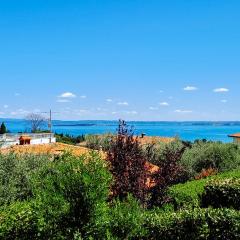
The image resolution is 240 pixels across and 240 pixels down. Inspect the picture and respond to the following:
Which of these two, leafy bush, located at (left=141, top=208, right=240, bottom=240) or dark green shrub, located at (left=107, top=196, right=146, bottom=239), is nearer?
dark green shrub, located at (left=107, top=196, right=146, bottom=239)

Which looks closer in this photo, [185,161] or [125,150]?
[125,150]

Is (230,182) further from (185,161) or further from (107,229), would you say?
(185,161)

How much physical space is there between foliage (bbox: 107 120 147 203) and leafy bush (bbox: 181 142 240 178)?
22.0 meters

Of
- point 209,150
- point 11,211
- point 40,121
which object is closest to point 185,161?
point 209,150

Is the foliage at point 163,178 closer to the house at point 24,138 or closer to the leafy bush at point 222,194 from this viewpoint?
the leafy bush at point 222,194

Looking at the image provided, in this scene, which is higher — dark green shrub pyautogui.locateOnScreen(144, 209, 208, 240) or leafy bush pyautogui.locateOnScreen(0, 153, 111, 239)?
leafy bush pyautogui.locateOnScreen(0, 153, 111, 239)

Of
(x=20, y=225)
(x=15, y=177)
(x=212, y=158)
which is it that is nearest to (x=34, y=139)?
(x=212, y=158)

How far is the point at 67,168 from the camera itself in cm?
1149

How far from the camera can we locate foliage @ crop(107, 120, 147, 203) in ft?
54.2

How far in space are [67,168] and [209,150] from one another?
102 feet

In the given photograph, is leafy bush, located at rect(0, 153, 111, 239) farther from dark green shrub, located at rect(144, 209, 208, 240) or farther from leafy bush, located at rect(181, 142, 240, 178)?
leafy bush, located at rect(181, 142, 240, 178)

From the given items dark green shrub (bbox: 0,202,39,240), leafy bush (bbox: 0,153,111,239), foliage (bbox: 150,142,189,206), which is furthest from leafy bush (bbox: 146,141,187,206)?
leafy bush (bbox: 0,153,111,239)

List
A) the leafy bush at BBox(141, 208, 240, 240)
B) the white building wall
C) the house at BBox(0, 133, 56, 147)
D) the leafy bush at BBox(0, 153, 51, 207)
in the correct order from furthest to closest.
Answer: the white building wall < the house at BBox(0, 133, 56, 147) < the leafy bush at BBox(0, 153, 51, 207) < the leafy bush at BBox(141, 208, 240, 240)

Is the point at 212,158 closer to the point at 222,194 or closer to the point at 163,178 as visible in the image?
the point at 163,178
